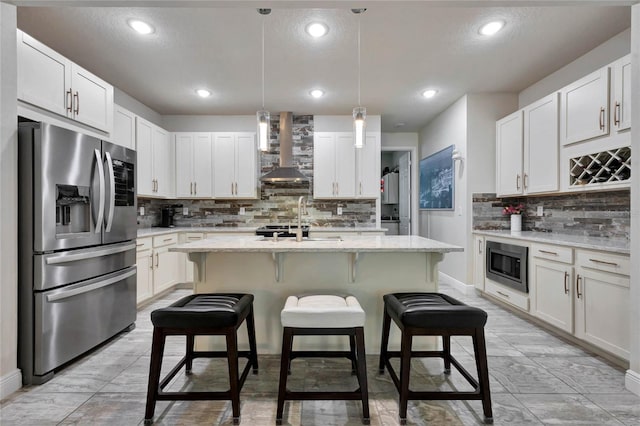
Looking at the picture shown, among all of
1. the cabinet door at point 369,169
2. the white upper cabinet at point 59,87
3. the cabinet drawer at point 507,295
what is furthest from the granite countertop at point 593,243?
the white upper cabinet at point 59,87

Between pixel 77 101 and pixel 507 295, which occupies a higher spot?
pixel 77 101

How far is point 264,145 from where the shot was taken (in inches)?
93.4

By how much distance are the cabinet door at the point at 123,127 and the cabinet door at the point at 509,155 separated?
15.0 ft

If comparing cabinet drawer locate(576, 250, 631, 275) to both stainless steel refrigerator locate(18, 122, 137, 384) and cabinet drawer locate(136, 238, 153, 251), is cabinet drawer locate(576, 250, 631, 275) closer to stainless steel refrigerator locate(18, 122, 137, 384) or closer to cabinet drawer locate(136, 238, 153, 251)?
stainless steel refrigerator locate(18, 122, 137, 384)

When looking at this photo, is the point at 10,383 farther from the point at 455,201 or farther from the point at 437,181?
the point at 437,181

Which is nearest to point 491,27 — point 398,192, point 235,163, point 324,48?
point 324,48

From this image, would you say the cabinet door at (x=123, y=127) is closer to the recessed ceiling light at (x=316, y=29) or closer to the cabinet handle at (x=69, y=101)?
the cabinet handle at (x=69, y=101)

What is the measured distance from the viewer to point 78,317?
237 centimetres

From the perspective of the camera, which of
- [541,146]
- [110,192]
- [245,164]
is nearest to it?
[110,192]

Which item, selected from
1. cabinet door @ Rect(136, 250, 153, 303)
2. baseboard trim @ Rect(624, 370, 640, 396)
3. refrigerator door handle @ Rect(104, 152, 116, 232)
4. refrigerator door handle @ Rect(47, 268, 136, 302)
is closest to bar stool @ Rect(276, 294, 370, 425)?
refrigerator door handle @ Rect(47, 268, 136, 302)

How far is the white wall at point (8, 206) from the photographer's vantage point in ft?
6.37

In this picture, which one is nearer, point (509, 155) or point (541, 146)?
point (541, 146)

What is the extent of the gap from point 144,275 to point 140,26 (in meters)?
2.58

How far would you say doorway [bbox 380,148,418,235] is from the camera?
6.48 metres
